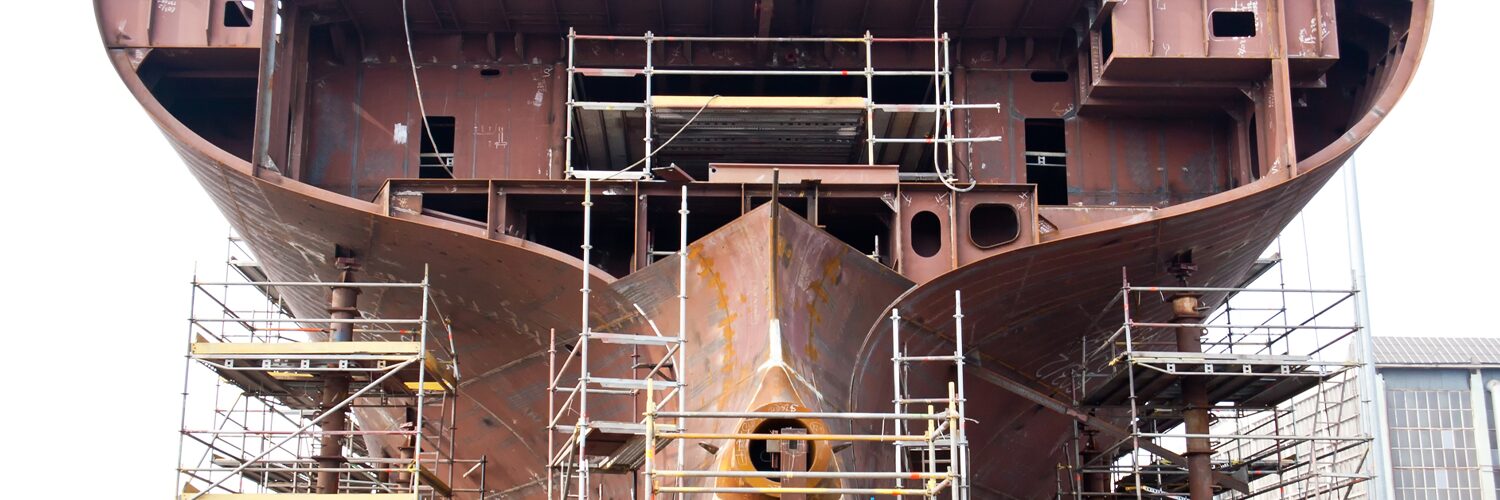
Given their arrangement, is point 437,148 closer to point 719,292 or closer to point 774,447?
point 719,292

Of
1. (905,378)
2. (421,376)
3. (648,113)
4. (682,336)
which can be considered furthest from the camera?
A: (648,113)

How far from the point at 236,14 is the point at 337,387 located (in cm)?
419

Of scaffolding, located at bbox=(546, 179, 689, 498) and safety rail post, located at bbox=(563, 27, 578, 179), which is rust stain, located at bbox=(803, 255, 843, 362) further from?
safety rail post, located at bbox=(563, 27, 578, 179)

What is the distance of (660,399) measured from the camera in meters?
15.5

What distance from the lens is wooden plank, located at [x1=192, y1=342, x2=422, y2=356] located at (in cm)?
1602

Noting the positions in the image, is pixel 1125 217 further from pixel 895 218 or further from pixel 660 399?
pixel 660 399

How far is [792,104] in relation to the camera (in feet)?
54.5

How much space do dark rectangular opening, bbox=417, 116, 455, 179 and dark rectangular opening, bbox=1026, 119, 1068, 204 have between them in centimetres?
674

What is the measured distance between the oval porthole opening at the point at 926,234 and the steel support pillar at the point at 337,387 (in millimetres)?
5902

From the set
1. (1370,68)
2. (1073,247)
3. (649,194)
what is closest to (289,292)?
(649,194)

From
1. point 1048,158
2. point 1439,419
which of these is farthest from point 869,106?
point 1439,419

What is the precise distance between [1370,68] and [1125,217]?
13.6 ft

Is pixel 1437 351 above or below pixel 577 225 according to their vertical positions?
above

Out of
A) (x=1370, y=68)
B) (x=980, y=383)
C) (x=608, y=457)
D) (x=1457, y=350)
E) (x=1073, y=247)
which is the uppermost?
(x=1457, y=350)
